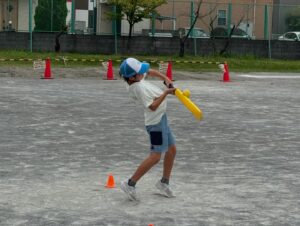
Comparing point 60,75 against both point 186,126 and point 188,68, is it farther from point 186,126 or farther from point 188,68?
point 186,126

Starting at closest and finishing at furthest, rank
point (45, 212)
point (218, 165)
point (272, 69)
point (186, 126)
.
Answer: point (45, 212)
point (218, 165)
point (186, 126)
point (272, 69)

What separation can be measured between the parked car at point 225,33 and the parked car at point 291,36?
6.66 feet

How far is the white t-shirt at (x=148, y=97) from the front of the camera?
732 centimetres

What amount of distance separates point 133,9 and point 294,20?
1203cm

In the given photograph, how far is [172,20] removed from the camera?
38312 millimetres

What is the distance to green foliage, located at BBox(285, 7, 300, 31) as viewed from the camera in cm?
4047

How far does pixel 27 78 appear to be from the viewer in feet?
78.2

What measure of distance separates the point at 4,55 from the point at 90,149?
20949mm

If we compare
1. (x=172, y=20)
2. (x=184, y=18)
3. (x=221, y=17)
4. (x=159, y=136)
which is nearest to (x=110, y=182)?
(x=159, y=136)

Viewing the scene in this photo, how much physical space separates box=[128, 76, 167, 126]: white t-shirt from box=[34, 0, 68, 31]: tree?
27.2m

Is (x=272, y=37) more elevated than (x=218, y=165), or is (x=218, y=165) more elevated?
(x=272, y=37)

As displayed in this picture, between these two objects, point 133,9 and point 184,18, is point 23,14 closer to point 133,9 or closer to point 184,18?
point 133,9

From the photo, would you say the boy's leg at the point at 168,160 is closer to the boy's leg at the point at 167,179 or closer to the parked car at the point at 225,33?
the boy's leg at the point at 167,179

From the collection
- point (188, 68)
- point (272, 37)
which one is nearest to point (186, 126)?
point (188, 68)
